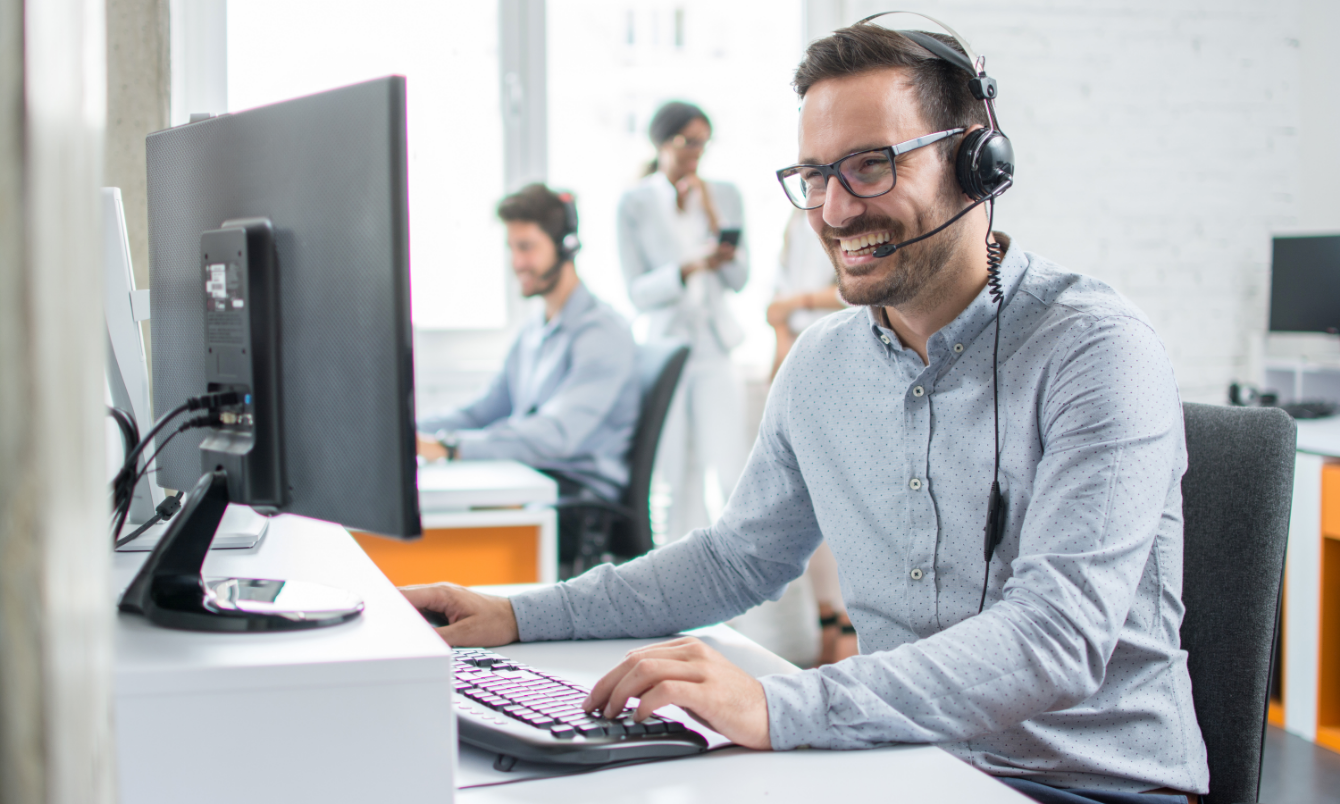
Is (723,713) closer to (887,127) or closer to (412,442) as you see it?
(412,442)

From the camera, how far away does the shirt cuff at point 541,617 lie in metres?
1.16

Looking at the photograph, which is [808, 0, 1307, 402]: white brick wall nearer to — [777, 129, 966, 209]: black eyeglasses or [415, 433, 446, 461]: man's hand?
[415, 433, 446, 461]: man's hand

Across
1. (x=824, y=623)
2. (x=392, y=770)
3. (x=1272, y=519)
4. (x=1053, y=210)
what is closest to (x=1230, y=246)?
(x=1053, y=210)

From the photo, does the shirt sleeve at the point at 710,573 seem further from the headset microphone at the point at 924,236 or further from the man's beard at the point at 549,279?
the man's beard at the point at 549,279

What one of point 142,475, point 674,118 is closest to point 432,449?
point 674,118

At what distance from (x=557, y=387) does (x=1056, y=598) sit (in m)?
2.22

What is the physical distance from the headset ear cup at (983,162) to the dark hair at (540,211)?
78.2 inches

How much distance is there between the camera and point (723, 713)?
82 cm

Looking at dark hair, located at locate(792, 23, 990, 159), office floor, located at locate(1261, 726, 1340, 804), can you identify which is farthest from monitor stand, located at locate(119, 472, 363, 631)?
office floor, located at locate(1261, 726, 1340, 804)

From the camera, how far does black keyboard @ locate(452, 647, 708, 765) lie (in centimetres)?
77

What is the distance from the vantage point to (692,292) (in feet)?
11.5

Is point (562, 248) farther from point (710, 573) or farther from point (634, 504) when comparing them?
point (710, 573)

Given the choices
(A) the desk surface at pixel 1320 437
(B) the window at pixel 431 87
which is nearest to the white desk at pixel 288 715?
(A) the desk surface at pixel 1320 437

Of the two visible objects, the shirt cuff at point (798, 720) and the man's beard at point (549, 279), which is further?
the man's beard at point (549, 279)
